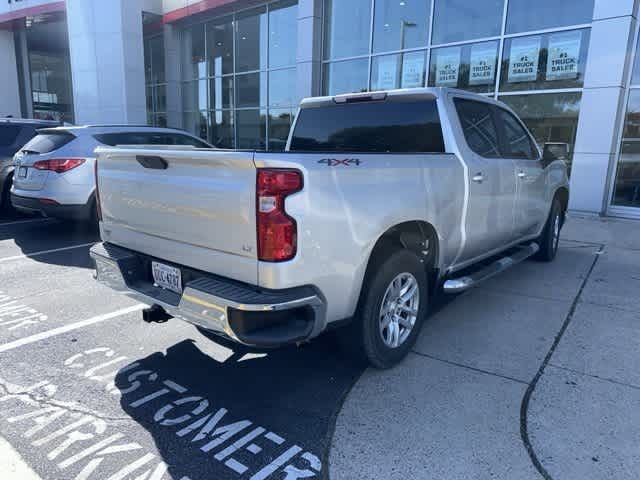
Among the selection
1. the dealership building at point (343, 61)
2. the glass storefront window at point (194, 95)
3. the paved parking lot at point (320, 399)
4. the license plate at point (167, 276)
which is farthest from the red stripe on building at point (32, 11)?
the license plate at point (167, 276)

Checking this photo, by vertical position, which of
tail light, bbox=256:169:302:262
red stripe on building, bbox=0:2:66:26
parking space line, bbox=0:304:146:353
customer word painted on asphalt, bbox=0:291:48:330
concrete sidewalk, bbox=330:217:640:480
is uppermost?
red stripe on building, bbox=0:2:66:26

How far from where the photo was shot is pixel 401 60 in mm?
12562

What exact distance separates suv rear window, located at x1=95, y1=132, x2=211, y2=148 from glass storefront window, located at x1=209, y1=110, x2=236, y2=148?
32.3 ft

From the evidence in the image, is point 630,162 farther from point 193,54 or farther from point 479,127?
point 193,54

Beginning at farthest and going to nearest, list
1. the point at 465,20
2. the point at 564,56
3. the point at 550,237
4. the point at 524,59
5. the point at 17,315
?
the point at 465,20 → the point at 524,59 → the point at 564,56 → the point at 550,237 → the point at 17,315

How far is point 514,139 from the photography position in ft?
16.7

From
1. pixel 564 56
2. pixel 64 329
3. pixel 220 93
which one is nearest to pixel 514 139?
pixel 64 329

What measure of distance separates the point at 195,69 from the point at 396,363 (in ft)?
62.0

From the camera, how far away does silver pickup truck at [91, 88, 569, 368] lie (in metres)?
2.55

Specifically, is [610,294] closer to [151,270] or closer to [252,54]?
[151,270]

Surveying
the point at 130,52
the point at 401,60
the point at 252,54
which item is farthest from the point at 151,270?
the point at 130,52

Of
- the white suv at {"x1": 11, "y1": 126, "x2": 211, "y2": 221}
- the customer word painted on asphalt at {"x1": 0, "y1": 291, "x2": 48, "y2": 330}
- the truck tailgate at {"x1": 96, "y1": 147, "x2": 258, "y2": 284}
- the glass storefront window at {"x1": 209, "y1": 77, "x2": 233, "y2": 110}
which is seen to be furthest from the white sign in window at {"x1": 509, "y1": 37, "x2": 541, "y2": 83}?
the glass storefront window at {"x1": 209, "y1": 77, "x2": 233, "y2": 110}

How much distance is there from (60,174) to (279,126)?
33.1 feet

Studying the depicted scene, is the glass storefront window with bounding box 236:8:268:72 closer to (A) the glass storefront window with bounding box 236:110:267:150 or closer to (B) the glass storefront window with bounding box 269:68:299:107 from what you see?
(B) the glass storefront window with bounding box 269:68:299:107
